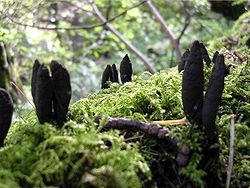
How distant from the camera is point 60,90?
135 centimetres

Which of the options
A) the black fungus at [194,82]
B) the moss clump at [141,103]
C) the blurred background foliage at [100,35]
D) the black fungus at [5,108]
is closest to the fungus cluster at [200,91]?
the black fungus at [194,82]

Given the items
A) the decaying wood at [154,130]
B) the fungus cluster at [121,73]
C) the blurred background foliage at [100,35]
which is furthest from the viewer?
the blurred background foliage at [100,35]

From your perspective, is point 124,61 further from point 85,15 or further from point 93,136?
point 85,15

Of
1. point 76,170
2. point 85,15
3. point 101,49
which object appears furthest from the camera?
point 85,15

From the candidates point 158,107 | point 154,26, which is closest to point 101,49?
point 154,26

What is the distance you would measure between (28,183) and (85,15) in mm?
8565

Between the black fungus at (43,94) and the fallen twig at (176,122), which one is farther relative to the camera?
the fallen twig at (176,122)

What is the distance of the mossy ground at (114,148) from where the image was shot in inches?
41.7

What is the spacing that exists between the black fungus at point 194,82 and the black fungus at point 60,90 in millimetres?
432

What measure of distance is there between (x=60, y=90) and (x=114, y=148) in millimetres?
335

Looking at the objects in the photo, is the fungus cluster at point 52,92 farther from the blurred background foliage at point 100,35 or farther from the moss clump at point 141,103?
A: the blurred background foliage at point 100,35

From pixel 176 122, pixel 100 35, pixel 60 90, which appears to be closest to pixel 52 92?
pixel 60 90

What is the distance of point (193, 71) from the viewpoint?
1343 mm

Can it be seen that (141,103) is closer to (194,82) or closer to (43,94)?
(194,82)
